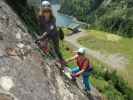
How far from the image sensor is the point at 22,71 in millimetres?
8664

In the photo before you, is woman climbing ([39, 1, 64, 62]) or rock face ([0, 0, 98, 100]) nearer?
rock face ([0, 0, 98, 100])

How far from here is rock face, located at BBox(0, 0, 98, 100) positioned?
8.17 meters

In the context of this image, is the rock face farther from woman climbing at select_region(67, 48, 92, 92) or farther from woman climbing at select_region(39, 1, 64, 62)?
woman climbing at select_region(39, 1, 64, 62)

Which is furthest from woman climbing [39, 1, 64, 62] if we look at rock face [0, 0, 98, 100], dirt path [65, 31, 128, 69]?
dirt path [65, 31, 128, 69]

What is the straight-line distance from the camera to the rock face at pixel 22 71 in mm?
8172

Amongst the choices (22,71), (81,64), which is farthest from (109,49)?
(22,71)

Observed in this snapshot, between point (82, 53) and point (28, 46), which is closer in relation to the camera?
point (28, 46)

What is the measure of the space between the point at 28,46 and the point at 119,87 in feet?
68.6

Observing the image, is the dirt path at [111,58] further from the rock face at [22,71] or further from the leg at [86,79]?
the rock face at [22,71]

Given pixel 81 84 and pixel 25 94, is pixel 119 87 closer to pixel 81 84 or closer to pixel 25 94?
pixel 81 84

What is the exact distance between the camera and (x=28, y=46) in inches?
379

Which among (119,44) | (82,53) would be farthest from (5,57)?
(119,44)

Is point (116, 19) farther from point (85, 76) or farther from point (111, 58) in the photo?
point (85, 76)

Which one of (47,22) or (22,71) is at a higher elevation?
(47,22)
